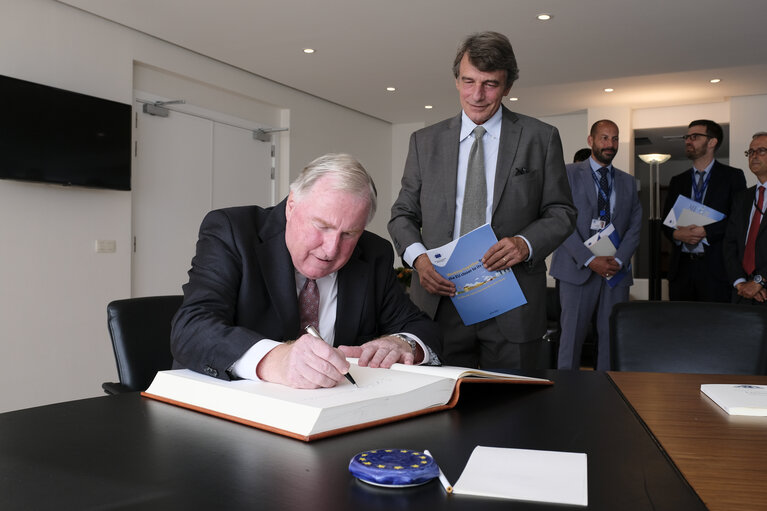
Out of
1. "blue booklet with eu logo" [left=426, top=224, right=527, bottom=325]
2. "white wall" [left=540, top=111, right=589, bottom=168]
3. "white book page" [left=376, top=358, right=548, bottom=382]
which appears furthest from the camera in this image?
"white wall" [left=540, top=111, right=589, bottom=168]

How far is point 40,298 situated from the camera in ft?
15.1

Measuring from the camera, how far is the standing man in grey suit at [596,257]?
3807 millimetres

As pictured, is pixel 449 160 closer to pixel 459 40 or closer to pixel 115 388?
pixel 115 388

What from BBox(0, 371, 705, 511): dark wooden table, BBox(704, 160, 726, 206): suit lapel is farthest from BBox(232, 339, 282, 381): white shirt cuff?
Result: BBox(704, 160, 726, 206): suit lapel

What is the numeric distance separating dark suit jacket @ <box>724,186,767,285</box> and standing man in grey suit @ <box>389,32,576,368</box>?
2.52m

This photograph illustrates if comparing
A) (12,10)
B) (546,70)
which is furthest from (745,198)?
(12,10)

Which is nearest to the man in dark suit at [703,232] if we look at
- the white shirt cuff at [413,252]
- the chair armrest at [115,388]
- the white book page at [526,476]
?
the white shirt cuff at [413,252]

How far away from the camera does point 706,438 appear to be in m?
0.96

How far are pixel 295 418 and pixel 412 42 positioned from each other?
4967 millimetres

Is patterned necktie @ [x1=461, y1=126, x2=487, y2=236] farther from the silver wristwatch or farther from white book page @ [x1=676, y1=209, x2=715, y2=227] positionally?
white book page @ [x1=676, y1=209, x2=715, y2=227]

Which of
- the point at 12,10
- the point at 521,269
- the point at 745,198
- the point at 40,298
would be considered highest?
the point at 12,10

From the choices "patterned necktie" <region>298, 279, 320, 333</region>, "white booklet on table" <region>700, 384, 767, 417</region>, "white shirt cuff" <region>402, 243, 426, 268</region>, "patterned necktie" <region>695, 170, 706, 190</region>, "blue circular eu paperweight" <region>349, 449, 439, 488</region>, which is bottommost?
"white booklet on table" <region>700, 384, 767, 417</region>

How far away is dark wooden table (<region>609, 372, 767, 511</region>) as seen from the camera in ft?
2.40

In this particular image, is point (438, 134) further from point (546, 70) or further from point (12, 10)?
point (546, 70)
